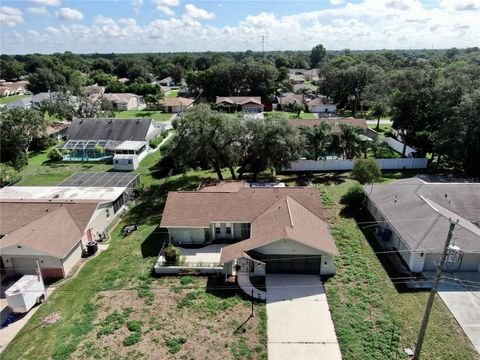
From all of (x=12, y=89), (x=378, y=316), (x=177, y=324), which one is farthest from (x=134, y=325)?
(x=12, y=89)

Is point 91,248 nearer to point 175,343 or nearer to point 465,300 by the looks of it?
point 175,343

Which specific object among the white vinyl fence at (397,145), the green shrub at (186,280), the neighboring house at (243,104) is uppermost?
the neighboring house at (243,104)

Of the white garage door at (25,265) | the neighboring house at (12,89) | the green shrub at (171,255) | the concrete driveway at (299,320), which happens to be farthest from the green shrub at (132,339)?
the neighboring house at (12,89)

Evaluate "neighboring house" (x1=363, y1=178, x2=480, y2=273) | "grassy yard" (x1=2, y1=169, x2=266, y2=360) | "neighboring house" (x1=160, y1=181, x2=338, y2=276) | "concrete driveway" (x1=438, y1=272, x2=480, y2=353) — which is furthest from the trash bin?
"concrete driveway" (x1=438, y1=272, x2=480, y2=353)

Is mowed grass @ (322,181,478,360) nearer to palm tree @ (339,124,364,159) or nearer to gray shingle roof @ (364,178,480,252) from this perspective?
gray shingle roof @ (364,178,480,252)

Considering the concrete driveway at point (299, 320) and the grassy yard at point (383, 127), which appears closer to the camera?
the concrete driveway at point (299, 320)

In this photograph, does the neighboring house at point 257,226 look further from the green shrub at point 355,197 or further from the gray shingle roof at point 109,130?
the gray shingle roof at point 109,130

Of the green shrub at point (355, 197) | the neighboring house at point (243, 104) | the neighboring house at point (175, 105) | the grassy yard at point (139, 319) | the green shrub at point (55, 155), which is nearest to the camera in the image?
the grassy yard at point (139, 319)
